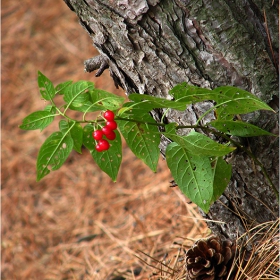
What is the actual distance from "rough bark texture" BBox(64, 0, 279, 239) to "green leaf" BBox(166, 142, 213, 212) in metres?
0.15

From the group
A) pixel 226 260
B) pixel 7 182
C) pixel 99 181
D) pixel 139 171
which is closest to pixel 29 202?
pixel 7 182

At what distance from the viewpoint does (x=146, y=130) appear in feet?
3.24

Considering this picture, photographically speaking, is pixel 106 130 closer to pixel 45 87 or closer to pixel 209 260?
pixel 45 87

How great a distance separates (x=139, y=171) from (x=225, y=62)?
1653 mm

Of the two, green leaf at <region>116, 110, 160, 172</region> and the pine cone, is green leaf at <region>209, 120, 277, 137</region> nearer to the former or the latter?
green leaf at <region>116, 110, 160, 172</region>

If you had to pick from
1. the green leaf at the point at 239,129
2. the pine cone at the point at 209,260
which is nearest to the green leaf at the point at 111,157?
the green leaf at the point at 239,129

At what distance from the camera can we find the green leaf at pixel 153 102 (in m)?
0.86

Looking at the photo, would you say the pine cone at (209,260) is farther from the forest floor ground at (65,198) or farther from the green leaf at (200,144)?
the green leaf at (200,144)

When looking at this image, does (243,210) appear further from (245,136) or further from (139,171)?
(139,171)

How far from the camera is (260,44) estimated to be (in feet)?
3.62

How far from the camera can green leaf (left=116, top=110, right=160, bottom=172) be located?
98cm

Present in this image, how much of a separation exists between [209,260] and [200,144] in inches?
18.3

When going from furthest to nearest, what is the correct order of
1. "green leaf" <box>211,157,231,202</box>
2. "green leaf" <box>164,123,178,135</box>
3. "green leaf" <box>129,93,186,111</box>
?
"green leaf" <box>211,157,231,202</box>, "green leaf" <box>164,123,178,135</box>, "green leaf" <box>129,93,186,111</box>

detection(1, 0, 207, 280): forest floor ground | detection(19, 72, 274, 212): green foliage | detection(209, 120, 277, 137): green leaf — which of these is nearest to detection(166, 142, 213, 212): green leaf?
detection(19, 72, 274, 212): green foliage
